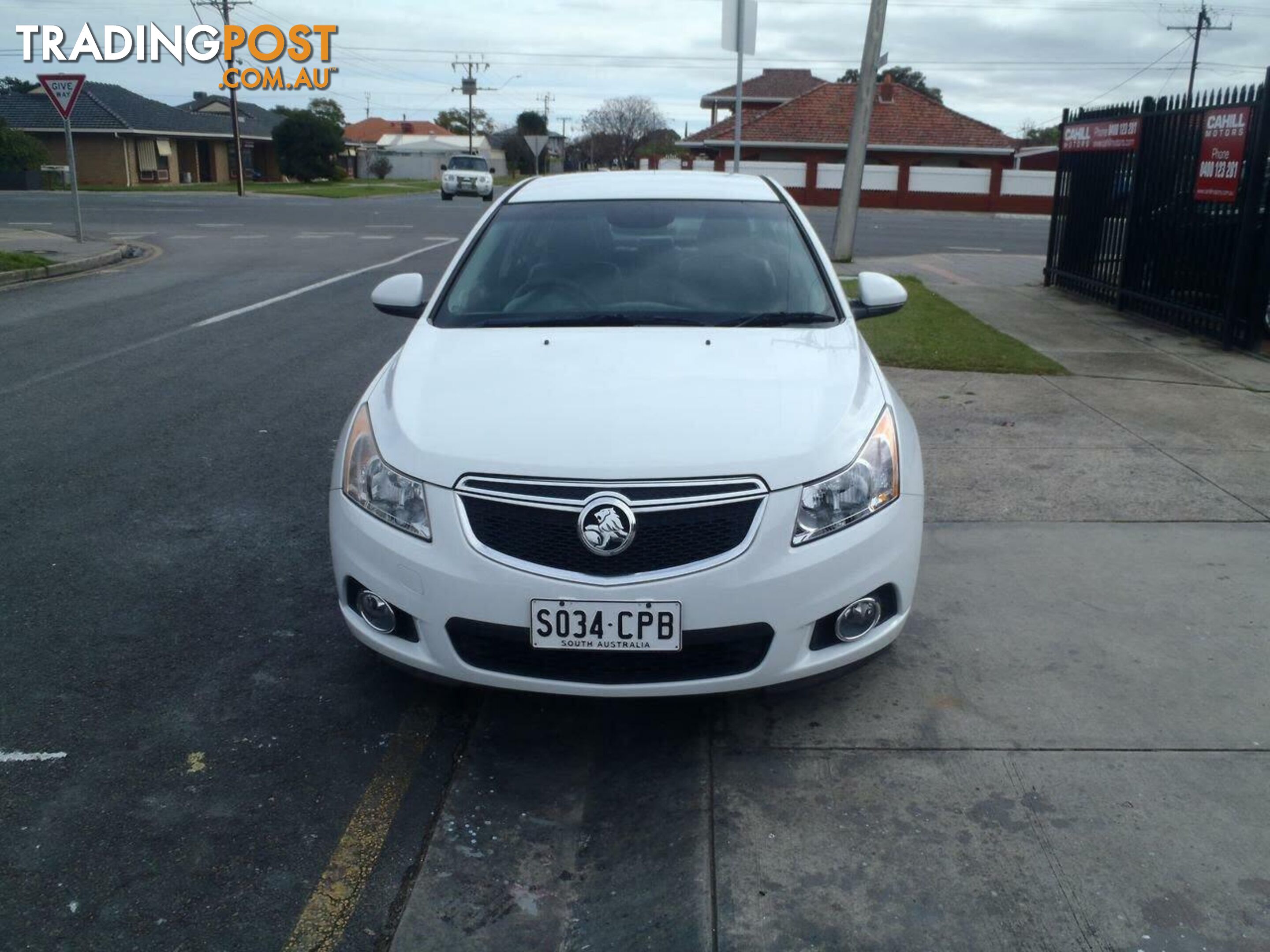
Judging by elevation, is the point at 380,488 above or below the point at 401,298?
below

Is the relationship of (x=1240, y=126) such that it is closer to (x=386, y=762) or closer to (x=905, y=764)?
(x=905, y=764)

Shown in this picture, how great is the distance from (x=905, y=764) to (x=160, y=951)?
2079mm

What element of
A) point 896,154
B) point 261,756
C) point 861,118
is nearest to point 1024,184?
point 896,154

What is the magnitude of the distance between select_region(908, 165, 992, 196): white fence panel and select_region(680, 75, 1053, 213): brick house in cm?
3

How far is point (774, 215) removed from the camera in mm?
5301

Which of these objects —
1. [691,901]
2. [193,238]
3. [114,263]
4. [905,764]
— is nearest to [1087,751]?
[905,764]

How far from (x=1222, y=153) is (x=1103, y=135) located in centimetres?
272

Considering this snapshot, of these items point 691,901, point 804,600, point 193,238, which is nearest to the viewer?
point 691,901

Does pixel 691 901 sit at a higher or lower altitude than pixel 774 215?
lower

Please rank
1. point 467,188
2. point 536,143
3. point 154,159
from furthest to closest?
point 154,159 < point 467,188 < point 536,143

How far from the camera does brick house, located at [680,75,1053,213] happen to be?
45.1m

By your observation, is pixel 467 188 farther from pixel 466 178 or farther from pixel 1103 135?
pixel 1103 135

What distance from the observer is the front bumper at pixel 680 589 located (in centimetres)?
330

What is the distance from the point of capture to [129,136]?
6012 cm
